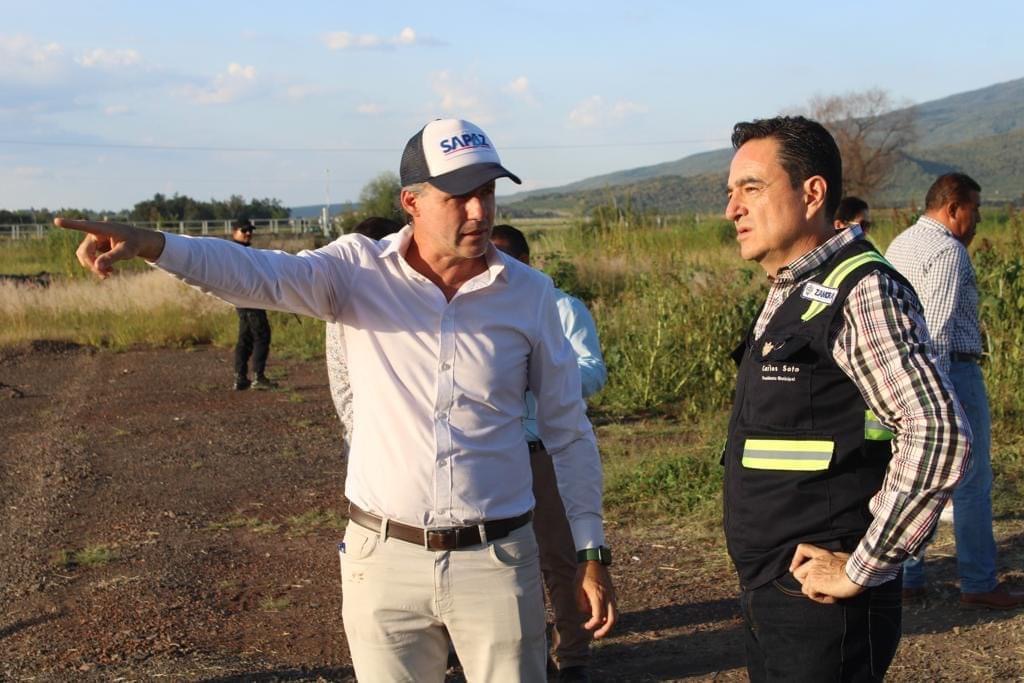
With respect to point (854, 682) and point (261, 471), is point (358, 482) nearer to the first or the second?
point (854, 682)

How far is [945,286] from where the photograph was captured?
5.80m

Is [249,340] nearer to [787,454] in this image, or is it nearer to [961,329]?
[961,329]

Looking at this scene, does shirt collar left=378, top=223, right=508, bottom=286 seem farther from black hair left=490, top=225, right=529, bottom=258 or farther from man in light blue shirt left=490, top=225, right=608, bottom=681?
black hair left=490, top=225, right=529, bottom=258

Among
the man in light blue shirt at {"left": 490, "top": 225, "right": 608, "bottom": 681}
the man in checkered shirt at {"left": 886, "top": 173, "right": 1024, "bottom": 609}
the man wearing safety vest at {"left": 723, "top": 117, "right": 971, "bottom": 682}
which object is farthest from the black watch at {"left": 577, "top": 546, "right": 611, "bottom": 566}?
the man in checkered shirt at {"left": 886, "top": 173, "right": 1024, "bottom": 609}

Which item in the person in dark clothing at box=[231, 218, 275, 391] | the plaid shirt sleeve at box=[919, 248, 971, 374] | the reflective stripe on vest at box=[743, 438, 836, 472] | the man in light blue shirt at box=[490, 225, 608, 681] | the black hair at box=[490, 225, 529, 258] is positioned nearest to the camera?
the reflective stripe on vest at box=[743, 438, 836, 472]

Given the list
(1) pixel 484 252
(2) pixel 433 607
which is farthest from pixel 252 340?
(2) pixel 433 607

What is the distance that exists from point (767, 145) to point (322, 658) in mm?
3701

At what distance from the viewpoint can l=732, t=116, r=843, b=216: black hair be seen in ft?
9.68

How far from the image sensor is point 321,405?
14.1 meters

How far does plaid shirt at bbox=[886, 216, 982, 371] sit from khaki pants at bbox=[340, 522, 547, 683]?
3.37 metres

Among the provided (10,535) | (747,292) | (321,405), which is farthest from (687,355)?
(10,535)

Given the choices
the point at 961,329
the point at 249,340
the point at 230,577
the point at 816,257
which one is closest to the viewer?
the point at 816,257

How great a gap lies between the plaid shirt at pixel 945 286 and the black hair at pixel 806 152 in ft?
9.60

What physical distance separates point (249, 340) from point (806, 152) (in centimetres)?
1284
